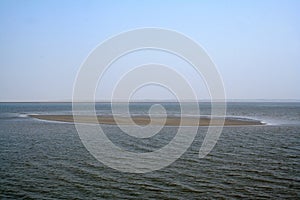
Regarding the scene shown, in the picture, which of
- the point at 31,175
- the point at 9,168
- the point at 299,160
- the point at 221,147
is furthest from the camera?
the point at 221,147

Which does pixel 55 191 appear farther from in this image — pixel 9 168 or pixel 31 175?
pixel 9 168

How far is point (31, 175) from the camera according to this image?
18.1m

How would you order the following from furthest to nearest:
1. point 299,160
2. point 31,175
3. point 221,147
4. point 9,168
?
point 221,147
point 299,160
point 9,168
point 31,175

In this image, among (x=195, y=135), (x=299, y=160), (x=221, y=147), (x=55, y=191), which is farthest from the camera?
(x=195, y=135)

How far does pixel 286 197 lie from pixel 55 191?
967 centimetres

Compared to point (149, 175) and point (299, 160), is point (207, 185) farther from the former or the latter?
point (299, 160)

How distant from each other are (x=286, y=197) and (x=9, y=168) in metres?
14.4

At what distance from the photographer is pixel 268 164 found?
818 inches

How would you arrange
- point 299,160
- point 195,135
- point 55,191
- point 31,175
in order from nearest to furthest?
point 55,191, point 31,175, point 299,160, point 195,135

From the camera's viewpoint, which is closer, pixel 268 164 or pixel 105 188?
pixel 105 188

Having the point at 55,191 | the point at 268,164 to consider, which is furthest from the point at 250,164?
the point at 55,191

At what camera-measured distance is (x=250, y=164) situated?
2092 cm

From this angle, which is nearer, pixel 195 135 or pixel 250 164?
pixel 250 164

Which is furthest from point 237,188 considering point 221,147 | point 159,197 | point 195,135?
point 195,135
